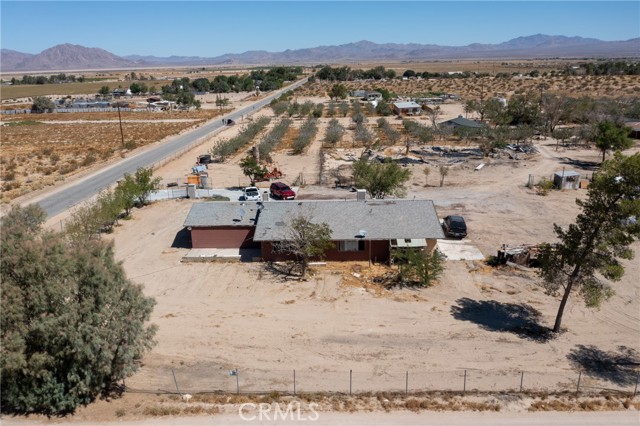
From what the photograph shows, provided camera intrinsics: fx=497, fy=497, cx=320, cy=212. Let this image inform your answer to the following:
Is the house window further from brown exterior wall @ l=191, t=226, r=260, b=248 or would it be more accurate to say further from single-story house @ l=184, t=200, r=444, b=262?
brown exterior wall @ l=191, t=226, r=260, b=248

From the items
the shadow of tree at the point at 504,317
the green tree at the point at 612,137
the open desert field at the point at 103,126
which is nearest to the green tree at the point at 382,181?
the shadow of tree at the point at 504,317

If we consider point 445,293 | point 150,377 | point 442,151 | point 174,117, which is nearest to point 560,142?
point 442,151

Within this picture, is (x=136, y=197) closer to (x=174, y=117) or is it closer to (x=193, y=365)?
(x=193, y=365)

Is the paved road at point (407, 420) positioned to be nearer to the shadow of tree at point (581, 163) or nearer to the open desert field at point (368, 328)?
the open desert field at point (368, 328)

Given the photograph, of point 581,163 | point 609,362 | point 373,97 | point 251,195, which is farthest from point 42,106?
point 609,362

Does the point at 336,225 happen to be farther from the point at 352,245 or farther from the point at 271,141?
the point at 271,141

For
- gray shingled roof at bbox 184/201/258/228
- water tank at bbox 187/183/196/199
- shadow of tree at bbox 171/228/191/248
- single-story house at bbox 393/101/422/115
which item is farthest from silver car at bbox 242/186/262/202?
single-story house at bbox 393/101/422/115
